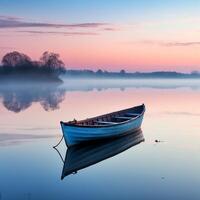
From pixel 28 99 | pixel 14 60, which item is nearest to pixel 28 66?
pixel 14 60

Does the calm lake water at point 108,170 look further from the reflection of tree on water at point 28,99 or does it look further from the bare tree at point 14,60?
the bare tree at point 14,60

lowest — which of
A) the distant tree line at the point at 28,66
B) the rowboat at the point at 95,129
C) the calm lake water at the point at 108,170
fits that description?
the calm lake water at the point at 108,170

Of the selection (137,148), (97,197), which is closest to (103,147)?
(137,148)

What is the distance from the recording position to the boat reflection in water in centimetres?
1824

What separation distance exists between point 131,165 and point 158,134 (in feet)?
29.1

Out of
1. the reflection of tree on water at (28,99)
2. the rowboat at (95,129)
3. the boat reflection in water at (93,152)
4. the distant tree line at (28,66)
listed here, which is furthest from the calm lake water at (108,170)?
the distant tree line at (28,66)

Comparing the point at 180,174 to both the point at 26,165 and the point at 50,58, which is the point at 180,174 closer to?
the point at 26,165

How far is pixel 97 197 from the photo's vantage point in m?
13.5

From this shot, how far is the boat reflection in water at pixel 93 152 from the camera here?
59.8ft

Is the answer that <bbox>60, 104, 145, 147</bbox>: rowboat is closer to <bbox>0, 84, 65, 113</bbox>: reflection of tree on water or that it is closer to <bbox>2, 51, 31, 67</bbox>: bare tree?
<bbox>0, 84, 65, 113</bbox>: reflection of tree on water

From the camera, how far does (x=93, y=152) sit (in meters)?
20.8

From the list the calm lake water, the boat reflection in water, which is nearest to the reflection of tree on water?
the calm lake water

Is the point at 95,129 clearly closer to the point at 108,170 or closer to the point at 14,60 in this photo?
the point at 108,170

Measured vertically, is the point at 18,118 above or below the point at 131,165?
above
